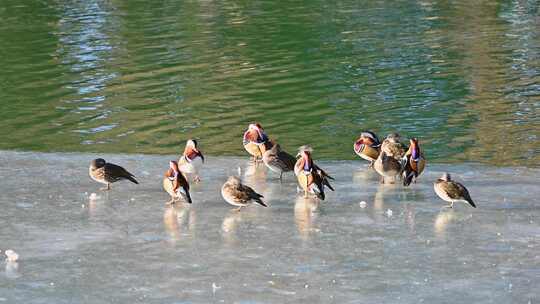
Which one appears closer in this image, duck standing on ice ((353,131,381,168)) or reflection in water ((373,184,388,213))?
reflection in water ((373,184,388,213))

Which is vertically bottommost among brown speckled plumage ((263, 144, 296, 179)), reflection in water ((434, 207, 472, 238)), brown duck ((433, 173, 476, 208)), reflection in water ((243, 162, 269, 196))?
reflection in water ((243, 162, 269, 196))

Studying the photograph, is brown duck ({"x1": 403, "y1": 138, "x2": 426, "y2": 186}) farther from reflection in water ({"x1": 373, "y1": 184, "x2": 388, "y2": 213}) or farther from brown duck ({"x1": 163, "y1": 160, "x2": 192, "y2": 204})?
brown duck ({"x1": 163, "y1": 160, "x2": 192, "y2": 204})

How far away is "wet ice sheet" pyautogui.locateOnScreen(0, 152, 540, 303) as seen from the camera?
849 centimetres

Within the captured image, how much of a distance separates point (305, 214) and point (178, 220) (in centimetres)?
113

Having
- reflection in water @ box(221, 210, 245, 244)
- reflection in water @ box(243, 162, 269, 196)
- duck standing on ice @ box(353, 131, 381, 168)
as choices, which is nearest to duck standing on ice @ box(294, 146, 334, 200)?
reflection in water @ box(243, 162, 269, 196)

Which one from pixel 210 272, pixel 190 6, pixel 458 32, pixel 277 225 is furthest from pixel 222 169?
pixel 190 6

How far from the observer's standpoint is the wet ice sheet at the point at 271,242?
27.9 feet

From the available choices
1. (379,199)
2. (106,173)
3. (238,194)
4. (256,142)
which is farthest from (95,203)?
(379,199)

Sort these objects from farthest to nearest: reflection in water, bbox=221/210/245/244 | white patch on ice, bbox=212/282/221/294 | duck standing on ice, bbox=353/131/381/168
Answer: duck standing on ice, bbox=353/131/381/168
reflection in water, bbox=221/210/245/244
white patch on ice, bbox=212/282/221/294

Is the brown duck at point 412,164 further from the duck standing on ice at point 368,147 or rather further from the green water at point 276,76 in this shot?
the green water at point 276,76

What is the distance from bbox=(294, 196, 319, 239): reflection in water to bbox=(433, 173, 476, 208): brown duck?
3.69ft

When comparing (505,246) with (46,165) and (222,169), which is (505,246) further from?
(46,165)

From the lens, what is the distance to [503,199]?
1128cm

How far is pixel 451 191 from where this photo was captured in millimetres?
10750
